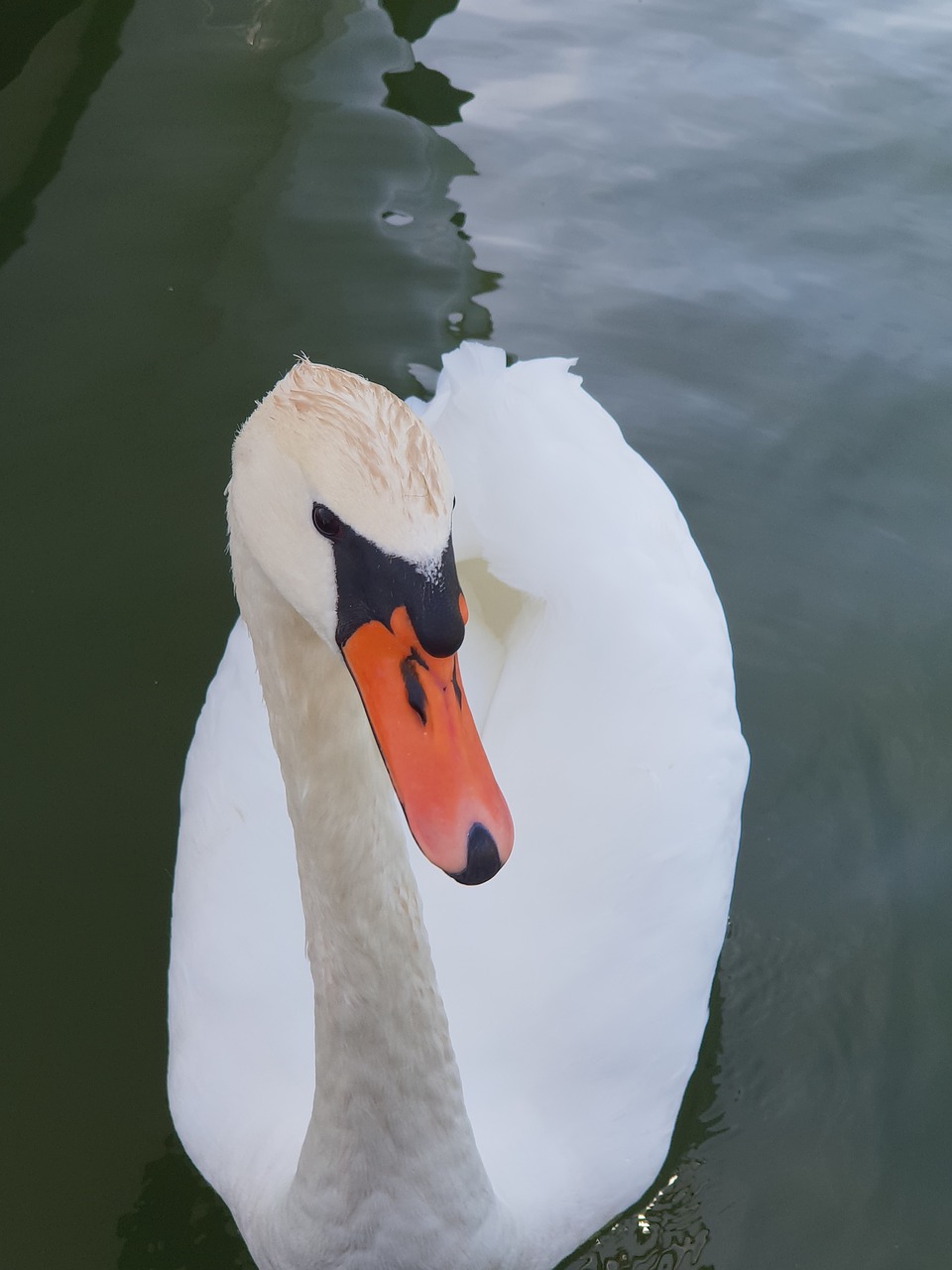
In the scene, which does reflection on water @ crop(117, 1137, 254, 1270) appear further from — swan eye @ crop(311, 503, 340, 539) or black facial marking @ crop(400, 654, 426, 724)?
swan eye @ crop(311, 503, 340, 539)

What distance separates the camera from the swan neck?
2145mm

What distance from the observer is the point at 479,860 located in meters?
1.77

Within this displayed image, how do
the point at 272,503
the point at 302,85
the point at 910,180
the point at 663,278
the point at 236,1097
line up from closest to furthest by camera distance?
1. the point at 272,503
2. the point at 236,1097
3. the point at 663,278
4. the point at 910,180
5. the point at 302,85

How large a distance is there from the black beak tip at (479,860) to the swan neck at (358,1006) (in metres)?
0.40

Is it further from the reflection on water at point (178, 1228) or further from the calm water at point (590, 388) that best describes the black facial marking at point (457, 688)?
the reflection on water at point (178, 1228)

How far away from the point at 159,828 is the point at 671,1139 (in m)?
1.56

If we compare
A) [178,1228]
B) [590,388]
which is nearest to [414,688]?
[178,1228]

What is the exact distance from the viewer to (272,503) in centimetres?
197

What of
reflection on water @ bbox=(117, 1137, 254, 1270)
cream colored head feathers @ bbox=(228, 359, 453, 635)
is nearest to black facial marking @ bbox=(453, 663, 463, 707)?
cream colored head feathers @ bbox=(228, 359, 453, 635)

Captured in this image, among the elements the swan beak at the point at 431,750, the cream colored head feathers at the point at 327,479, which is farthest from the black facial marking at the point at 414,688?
the cream colored head feathers at the point at 327,479

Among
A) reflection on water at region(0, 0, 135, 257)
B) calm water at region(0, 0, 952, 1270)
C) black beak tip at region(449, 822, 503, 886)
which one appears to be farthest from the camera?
reflection on water at region(0, 0, 135, 257)

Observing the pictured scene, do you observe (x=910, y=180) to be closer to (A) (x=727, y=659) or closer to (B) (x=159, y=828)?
(A) (x=727, y=659)

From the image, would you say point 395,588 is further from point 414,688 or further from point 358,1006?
point 358,1006

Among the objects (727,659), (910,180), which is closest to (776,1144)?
(727,659)
